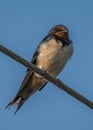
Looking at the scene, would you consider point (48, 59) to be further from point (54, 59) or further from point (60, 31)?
point (60, 31)

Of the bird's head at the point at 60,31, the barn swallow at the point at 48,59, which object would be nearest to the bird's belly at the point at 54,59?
the barn swallow at the point at 48,59

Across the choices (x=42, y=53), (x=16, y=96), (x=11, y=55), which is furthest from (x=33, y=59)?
(x=11, y=55)

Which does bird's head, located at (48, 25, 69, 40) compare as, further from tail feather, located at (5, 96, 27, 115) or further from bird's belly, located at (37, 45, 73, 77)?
tail feather, located at (5, 96, 27, 115)

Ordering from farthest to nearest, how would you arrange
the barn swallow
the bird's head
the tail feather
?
the bird's head → the barn swallow → the tail feather

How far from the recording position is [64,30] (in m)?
5.82

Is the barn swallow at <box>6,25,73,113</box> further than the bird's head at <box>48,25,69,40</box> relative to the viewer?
No

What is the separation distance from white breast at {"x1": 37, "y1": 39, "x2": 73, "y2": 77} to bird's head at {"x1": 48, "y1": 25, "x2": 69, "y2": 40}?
0.20 metres

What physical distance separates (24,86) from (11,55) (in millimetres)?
2266

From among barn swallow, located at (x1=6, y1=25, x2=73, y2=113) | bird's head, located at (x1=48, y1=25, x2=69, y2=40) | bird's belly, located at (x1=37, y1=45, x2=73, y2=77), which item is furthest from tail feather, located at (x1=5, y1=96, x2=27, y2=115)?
bird's head, located at (x1=48, y1=25, x2=69, y2=40)

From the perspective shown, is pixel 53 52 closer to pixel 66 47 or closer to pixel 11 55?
pixel 66 47

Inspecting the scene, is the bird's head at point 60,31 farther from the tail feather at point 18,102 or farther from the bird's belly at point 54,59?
the tail feather at point 18,102

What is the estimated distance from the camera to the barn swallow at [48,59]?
538 centimetres

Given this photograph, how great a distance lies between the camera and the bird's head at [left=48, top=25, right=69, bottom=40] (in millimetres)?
5682

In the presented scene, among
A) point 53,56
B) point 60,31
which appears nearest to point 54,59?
point 53,56
